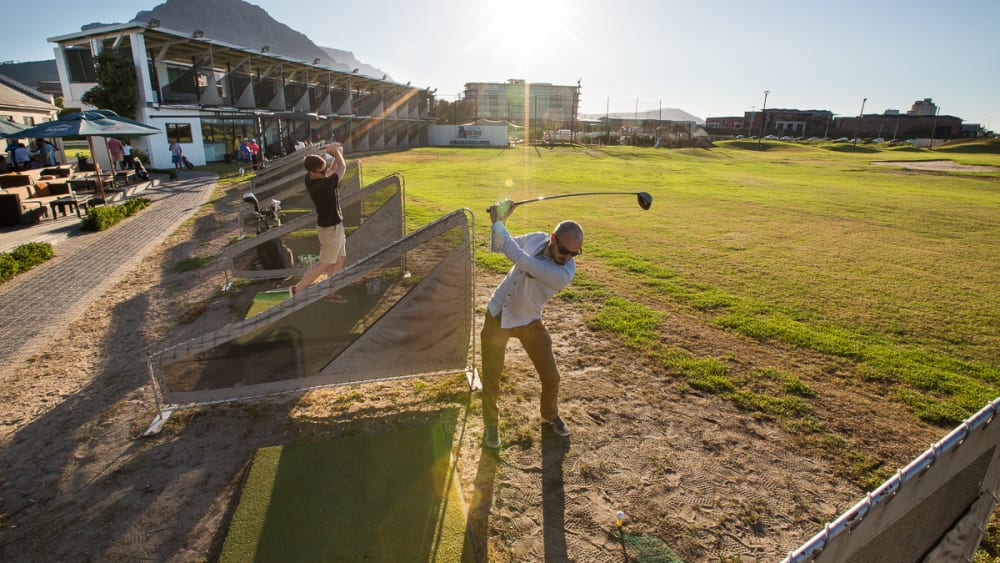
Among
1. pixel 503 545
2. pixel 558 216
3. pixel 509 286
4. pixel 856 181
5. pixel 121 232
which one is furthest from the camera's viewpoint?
pixel 856 181

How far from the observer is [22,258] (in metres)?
10.4

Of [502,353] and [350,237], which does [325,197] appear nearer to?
[350,237]

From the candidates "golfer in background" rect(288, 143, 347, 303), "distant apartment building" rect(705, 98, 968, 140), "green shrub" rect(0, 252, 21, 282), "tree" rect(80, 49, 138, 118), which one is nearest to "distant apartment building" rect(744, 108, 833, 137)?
"distant apartment building" rect(705, 98, 968, 140)

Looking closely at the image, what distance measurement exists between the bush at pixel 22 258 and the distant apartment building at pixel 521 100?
103301 mm

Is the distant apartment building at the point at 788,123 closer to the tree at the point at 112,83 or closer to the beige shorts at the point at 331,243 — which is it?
the tree at the point at 112,83

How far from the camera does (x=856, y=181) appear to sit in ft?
105

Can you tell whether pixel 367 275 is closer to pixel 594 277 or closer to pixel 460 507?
pixel 460 507

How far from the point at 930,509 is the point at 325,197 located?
731 centimetres

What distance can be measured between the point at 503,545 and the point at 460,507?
1.60ft

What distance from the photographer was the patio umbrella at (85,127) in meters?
14.9

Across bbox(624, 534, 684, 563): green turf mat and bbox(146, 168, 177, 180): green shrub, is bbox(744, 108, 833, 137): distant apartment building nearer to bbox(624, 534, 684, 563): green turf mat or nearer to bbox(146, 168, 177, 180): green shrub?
→ bbox(146, 168, 177, 180): green shrub

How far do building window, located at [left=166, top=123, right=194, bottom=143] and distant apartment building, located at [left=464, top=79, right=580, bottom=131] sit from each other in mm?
81237

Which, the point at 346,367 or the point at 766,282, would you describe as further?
the point at 766,282

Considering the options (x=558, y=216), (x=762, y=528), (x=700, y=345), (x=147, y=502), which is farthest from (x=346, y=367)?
(x=558, y=216)
